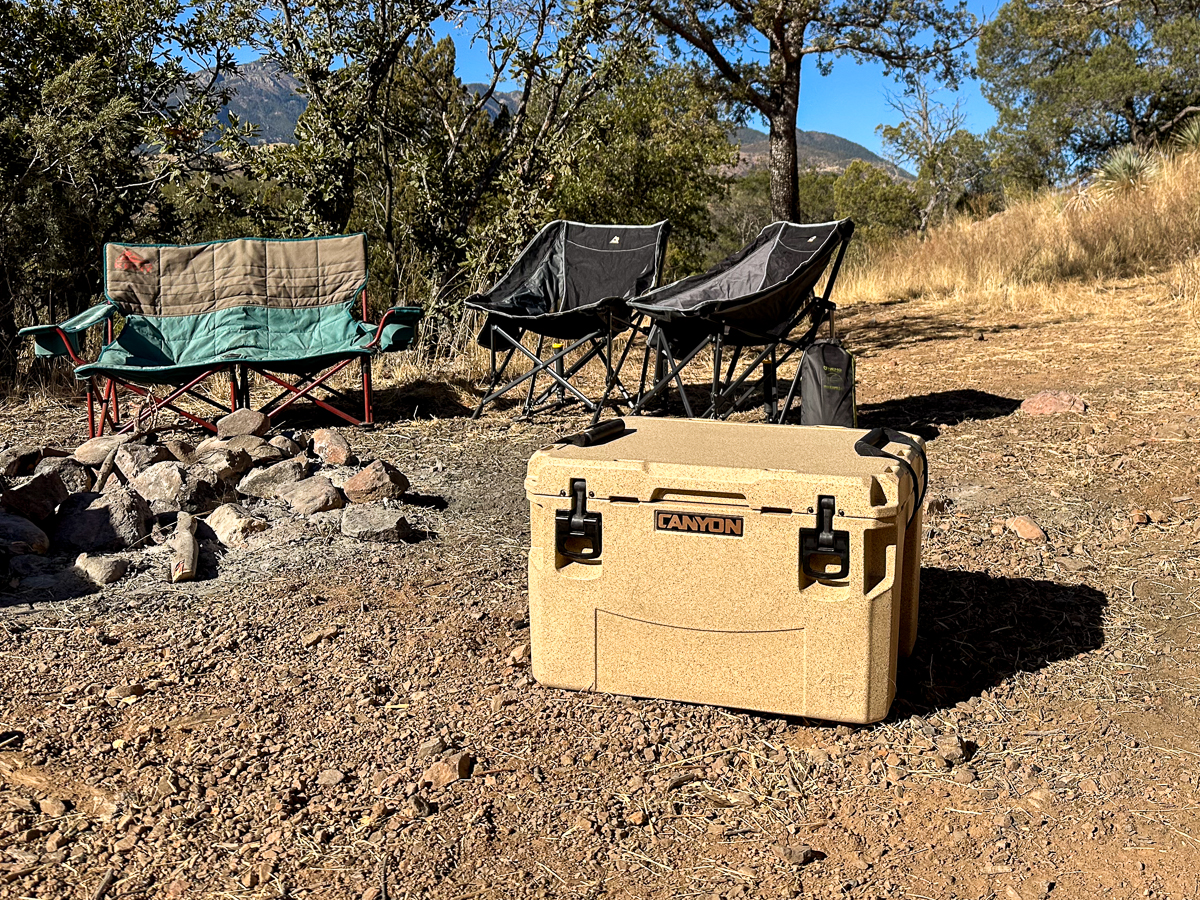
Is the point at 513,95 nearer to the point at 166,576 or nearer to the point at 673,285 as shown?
the point at 673,285

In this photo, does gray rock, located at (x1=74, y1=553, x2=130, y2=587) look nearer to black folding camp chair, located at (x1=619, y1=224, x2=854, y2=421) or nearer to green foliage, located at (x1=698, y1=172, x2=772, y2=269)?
black folding camp chair, located at (x1=619, y1=224, x2=854, y2=421)

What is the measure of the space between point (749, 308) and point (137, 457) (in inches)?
93.8

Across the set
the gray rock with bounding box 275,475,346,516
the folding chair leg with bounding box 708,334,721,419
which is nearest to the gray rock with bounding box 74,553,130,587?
the gray rock with bounding box 275,475,346,516

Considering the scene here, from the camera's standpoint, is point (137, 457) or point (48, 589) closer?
point (48, 589)

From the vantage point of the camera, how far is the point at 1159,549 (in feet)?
9.83

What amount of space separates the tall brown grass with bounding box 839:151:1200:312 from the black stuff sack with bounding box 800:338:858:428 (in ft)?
11.1

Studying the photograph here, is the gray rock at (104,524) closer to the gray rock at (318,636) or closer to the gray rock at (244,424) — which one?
the gray rock at (318,636)

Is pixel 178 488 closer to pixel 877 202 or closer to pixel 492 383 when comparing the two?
pixel 492 383

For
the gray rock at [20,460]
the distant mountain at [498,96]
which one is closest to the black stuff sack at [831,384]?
the gray rock at [20,460]

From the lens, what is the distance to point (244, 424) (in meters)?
4.50

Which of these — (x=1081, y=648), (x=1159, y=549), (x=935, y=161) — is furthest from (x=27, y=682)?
(x=935, y=161)

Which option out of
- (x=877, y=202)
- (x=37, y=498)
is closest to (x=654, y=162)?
(x=37, y=498)

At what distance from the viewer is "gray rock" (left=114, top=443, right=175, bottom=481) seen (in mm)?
3676

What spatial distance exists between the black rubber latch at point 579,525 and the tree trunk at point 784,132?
6657 mm
